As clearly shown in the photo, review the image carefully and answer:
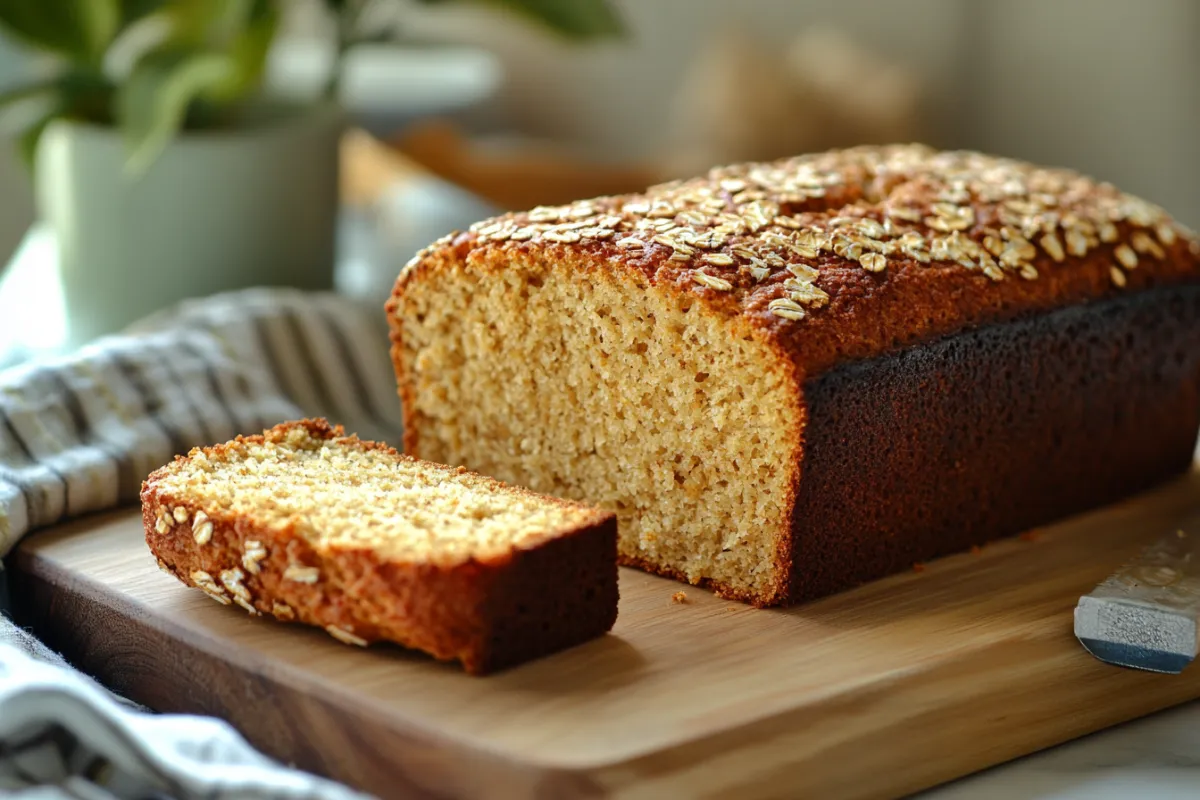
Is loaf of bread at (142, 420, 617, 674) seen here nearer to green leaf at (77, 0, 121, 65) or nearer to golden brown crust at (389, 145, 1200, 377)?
golden brown crust at (389, 145, 1200, 377)

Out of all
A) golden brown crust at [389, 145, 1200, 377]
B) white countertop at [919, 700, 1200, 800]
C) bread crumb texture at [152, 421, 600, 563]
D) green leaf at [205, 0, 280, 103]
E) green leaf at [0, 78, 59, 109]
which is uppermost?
green leaf at [205, 0, 280, 103]

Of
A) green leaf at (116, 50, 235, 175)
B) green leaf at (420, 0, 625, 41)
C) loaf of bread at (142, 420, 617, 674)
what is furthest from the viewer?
green leaf at (420, 0, 625, 41)

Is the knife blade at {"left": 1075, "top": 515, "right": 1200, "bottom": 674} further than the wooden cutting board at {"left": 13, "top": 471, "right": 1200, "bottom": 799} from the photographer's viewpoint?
Yes

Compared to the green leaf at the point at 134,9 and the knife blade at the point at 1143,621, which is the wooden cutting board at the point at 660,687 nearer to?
the knife blade at the point at 1143,621

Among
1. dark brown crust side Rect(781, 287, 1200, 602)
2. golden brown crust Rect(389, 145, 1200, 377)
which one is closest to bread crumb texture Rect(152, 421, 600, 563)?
golden brown crust Rect(389, 145, 1200, 377)

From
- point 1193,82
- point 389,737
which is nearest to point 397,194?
point 389,737

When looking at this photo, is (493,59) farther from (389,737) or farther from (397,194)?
(389,737)

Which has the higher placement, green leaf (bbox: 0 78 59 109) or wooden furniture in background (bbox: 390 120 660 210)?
green leaf (bbox: 0 78 59 109)
